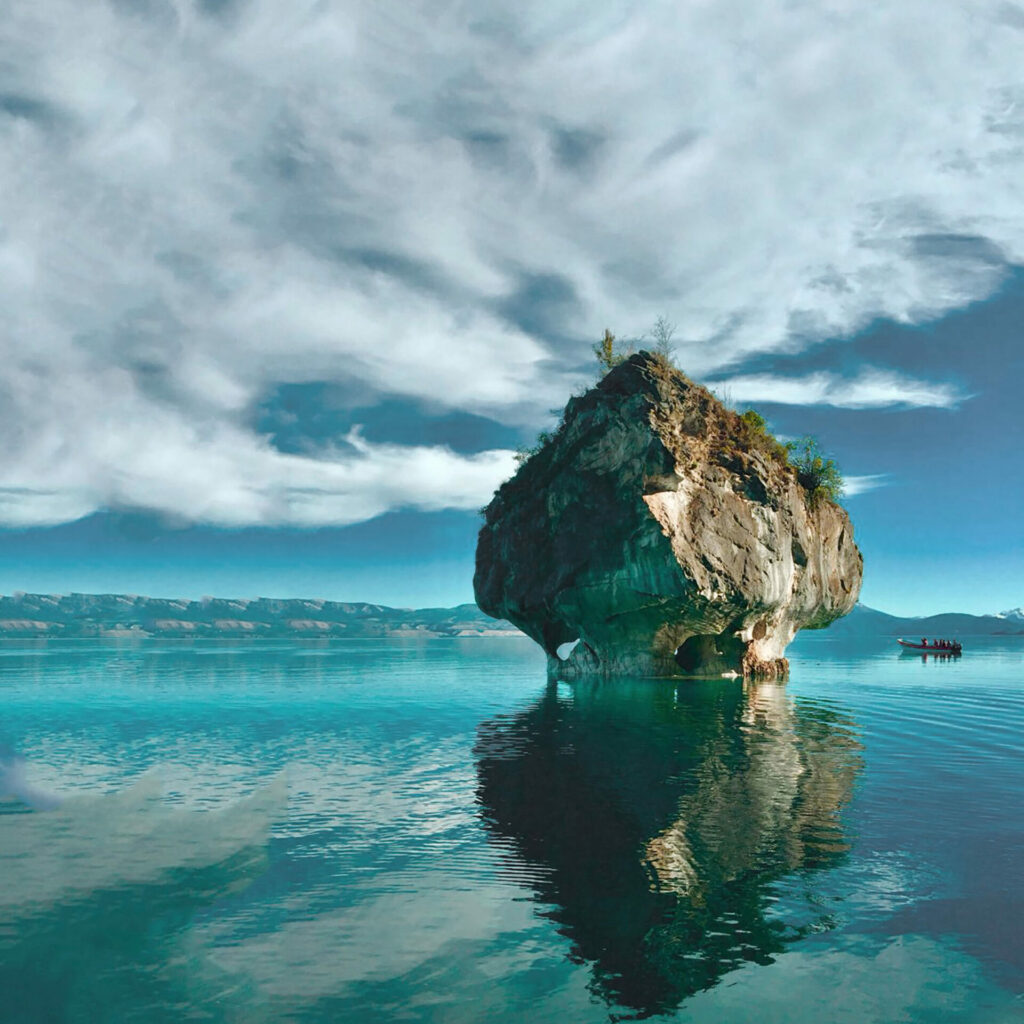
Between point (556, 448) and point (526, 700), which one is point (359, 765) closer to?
point (526, 700)

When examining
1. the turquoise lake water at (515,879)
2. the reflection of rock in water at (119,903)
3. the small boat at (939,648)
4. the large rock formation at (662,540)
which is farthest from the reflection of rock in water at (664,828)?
the small boat at (939,648)

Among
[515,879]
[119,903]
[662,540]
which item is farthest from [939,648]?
[119,903]

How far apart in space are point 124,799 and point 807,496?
201ft

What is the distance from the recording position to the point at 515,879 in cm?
1393

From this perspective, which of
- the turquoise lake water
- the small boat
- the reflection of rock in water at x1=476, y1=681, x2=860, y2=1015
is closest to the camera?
the turquoise lake water

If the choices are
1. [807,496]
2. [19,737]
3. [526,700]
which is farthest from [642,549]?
[19,737]

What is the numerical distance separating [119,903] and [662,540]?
43.6m

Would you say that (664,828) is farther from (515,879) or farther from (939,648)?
(939,648)

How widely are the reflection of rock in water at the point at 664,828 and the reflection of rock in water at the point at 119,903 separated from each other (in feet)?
17.9

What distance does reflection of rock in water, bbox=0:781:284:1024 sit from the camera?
966 centimetres

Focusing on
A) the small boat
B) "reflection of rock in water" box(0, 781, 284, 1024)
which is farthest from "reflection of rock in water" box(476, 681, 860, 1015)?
the small boat

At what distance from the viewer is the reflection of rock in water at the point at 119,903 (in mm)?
9664

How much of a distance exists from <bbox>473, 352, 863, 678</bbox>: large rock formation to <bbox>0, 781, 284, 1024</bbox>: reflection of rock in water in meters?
38.6

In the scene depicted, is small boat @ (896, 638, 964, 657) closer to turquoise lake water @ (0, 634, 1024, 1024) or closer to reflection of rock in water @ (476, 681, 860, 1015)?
reflection of rock in water @ (476, 681, 860, 1015)
